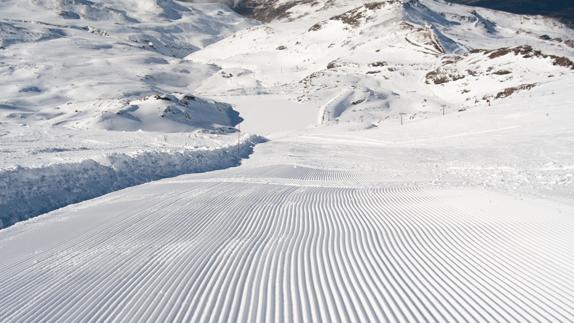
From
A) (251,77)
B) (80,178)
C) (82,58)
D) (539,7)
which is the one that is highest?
(539,7)

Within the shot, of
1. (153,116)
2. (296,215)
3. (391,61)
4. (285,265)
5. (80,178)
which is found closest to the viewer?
(285,265)

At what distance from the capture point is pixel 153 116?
46.5 meters

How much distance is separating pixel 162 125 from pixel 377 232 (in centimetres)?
3845

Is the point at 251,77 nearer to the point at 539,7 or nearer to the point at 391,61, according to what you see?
the point at 391,61

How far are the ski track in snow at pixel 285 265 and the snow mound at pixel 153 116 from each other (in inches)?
1307

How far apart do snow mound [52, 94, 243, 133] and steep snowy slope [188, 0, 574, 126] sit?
38.0ft

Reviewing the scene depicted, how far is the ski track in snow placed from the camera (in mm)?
5969

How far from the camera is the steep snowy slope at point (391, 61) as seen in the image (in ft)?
179

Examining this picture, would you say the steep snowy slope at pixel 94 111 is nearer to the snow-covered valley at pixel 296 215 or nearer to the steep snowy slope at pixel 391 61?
the snow-covered valley at pixel 296 215

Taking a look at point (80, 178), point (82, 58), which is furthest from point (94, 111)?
point (82, 58)

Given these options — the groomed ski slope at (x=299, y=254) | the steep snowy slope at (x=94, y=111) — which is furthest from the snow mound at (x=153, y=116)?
the groomed ski slope at (x=299, y=254)

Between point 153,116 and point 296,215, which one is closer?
point 296,215

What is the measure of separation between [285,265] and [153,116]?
4116 cm

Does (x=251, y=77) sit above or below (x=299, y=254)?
above
